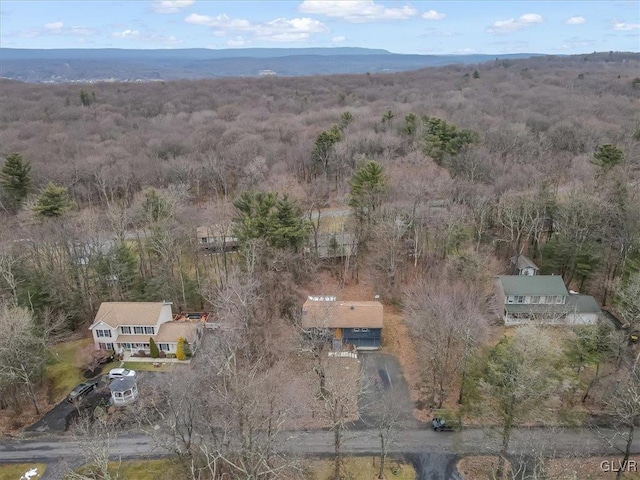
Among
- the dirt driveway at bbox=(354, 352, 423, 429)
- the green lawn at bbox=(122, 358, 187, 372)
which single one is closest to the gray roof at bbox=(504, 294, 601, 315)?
the dirt driveway at bbox=(354, 352, 423, 429)

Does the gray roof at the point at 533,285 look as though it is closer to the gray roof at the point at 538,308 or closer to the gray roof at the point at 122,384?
the gray roof at the point at 538,308

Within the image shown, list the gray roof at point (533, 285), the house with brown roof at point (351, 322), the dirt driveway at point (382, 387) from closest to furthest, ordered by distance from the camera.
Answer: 1. the dirt driveway at point (382, 387)
2. the house with brown roof at point (351, 322)
3. the gray roof at point (533, 285)

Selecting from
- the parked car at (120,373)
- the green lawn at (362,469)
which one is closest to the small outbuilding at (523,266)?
the green lawn at (362,469)

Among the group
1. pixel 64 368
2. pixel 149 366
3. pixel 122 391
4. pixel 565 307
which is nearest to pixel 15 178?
pixel 64 368

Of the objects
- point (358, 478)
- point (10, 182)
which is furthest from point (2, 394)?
point (10, 182)

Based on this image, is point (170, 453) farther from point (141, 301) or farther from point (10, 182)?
point (10, 182)

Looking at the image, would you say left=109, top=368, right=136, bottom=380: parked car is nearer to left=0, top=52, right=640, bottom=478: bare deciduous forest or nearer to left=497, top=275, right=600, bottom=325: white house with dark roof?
left=0, top=52, right=640, bottom=478: bare deciduous forest
